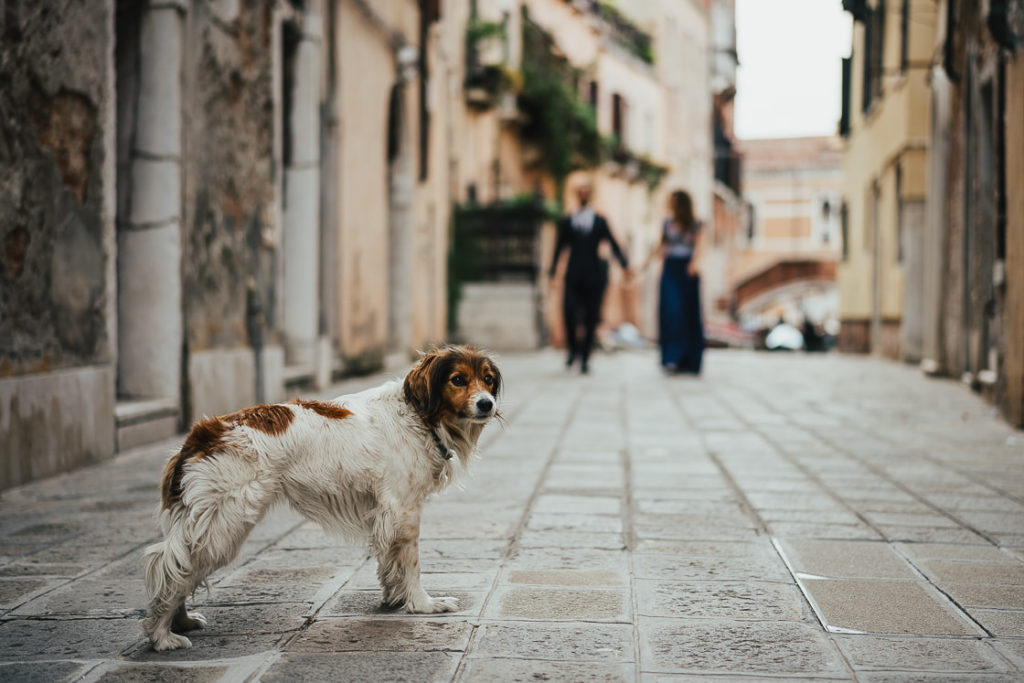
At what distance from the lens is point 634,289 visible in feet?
116

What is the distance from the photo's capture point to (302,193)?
11.3m

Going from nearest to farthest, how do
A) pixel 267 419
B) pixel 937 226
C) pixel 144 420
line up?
pixel 267 419
pixel 144 420
pixel 937 226

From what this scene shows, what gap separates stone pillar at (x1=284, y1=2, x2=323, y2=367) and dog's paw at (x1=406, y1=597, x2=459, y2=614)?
311 inches

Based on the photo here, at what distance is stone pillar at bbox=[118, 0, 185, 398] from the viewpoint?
7.73 m

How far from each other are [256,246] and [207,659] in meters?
6.52

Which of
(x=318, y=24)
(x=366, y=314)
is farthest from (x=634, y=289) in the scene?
(x=318, y=24)

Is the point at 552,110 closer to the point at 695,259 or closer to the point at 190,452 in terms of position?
the point at 695,259

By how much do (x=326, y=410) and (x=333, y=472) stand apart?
0.20 meters

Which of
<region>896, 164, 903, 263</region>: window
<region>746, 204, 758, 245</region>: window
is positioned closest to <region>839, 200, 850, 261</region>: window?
<region>896, 164, 903, 263</region>: window

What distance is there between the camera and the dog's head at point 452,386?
354 centimetres

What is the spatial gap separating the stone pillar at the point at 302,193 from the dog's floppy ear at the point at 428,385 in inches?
308

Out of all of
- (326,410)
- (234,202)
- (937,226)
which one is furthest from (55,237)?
(937,226)

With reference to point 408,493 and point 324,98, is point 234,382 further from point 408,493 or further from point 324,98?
point 408,493

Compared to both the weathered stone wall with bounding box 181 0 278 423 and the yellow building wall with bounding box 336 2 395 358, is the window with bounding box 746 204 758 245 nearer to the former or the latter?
the yellow building wall with bounding box 336 2 395 358
